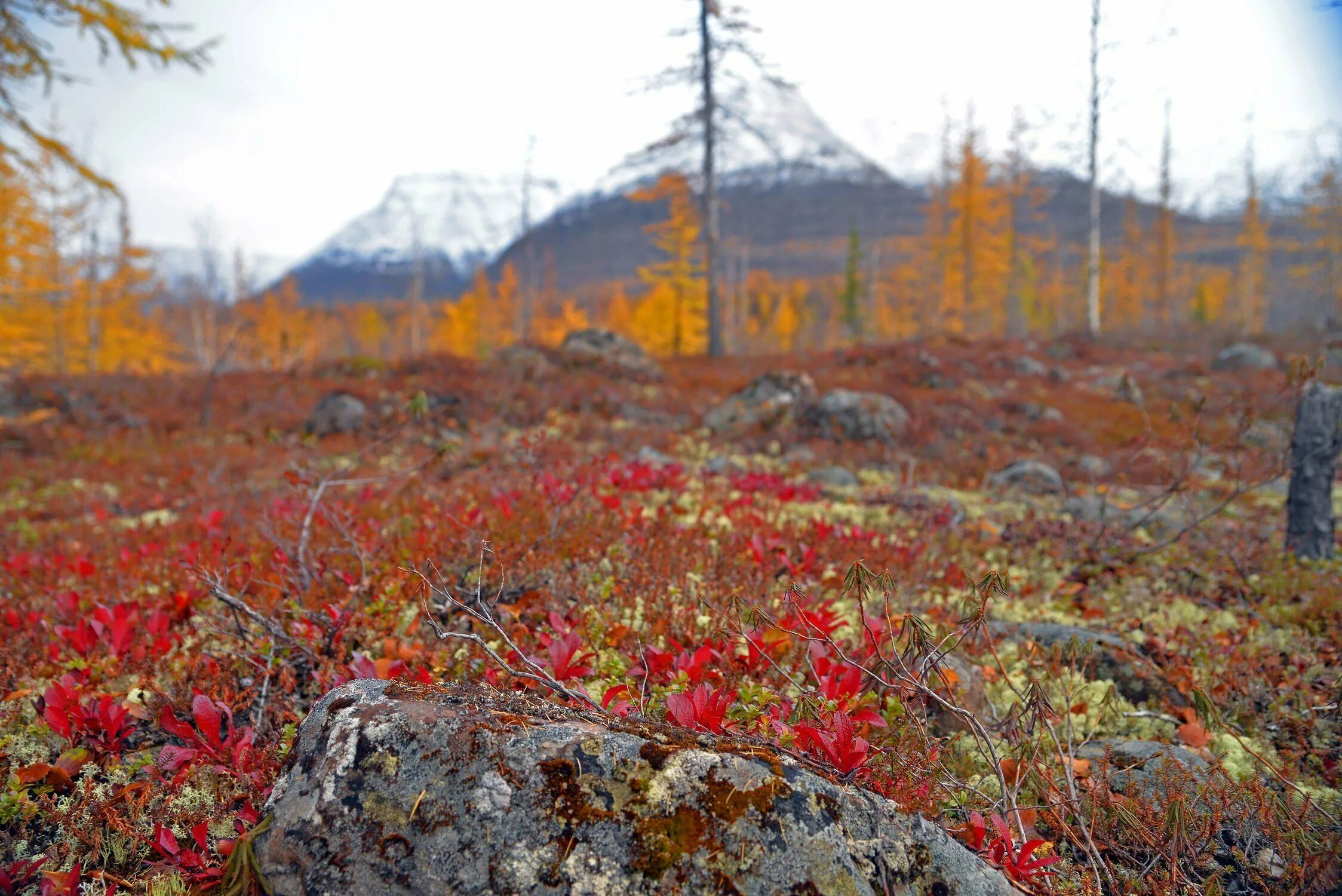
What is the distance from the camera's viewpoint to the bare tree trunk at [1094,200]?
24391 mm

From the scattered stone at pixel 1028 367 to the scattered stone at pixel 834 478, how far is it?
39.5ft

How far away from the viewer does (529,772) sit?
162 centimetres

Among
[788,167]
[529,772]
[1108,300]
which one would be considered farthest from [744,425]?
[1108,300]

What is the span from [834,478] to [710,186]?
16368 mm

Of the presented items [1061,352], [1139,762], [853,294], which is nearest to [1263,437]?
[1061,352]

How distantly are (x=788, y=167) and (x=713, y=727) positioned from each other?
2173 cm

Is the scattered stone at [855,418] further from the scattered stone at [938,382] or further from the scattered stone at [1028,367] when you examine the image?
the scattered stone at [1028,367]

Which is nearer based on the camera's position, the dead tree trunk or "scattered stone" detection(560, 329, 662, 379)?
the dead tree trunk

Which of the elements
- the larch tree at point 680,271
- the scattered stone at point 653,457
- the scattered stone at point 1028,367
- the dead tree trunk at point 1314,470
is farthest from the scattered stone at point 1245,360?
the larch tree at point 680,271

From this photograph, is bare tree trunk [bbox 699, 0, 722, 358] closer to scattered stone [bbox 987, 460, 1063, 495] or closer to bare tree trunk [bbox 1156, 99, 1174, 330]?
scattered stone [bbox 987, 460, 1063, 495]

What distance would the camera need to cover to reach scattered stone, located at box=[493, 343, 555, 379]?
15453mm

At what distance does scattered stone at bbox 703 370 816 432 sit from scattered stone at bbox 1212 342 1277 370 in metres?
14.1

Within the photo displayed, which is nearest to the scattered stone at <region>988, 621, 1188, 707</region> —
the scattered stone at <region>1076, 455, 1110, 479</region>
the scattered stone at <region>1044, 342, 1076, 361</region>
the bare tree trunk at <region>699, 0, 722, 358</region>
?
the scattered stone at <region>1076, 455, 1110, 479</region>

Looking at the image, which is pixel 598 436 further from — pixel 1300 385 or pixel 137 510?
pixel 1300 385
